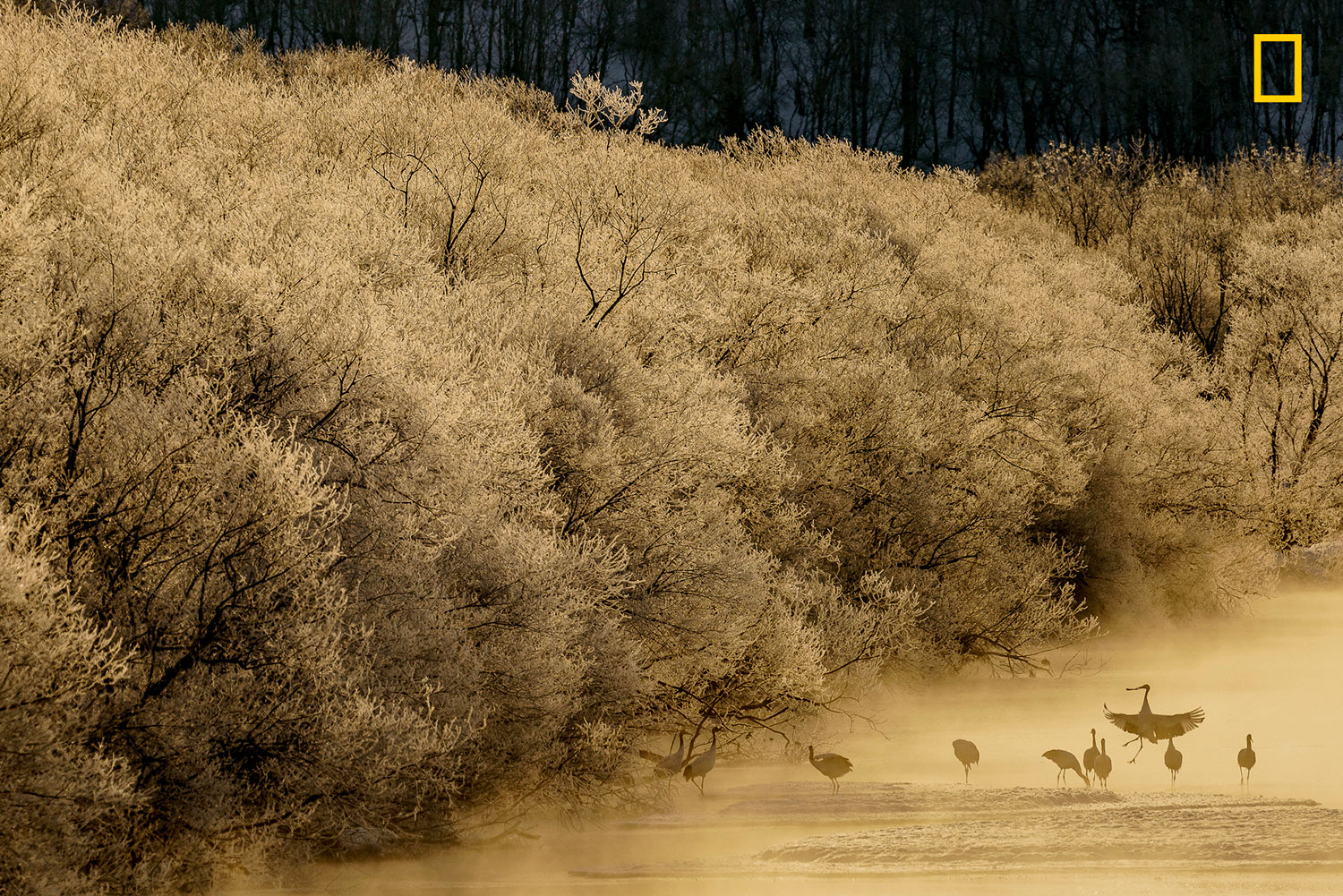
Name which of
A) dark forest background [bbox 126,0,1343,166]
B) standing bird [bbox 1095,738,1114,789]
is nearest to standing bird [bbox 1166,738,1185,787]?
standing bird [bbox 1095,738,1114,789]

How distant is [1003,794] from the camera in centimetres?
1177

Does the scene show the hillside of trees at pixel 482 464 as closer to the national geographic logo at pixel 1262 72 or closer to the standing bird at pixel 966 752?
the standing bird at pixel 966 752

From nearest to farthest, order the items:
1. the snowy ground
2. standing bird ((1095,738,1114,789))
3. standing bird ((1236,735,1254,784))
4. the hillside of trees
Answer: the hillside of trees
the snowy ground
standing bird ((1095,738,1114,789))
standing bird ((1236,735,1254,784))

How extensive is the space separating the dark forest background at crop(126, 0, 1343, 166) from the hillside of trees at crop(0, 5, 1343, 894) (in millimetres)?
21782

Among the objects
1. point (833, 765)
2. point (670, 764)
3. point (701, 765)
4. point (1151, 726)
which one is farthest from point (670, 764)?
point (1151, 726)

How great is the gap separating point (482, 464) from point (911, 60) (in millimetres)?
47088

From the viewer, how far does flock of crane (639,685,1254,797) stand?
11.7 meters

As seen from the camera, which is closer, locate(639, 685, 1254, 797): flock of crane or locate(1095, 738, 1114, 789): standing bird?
locate(639, 685, 1254, 797): flock of crane

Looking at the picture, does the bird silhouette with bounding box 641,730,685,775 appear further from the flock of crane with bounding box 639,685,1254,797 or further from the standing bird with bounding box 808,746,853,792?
the standing bird with bounding box 808,746,853,792

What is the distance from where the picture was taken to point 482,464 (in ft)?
34.4

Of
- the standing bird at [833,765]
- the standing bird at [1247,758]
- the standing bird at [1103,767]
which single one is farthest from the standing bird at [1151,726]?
the standing bird at [833,765]

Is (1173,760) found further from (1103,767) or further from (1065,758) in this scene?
(1065,758)

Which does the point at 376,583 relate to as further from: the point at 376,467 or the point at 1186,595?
the point at 1186,595

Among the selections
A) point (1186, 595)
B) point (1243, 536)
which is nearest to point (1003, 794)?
point (1186, 595)
